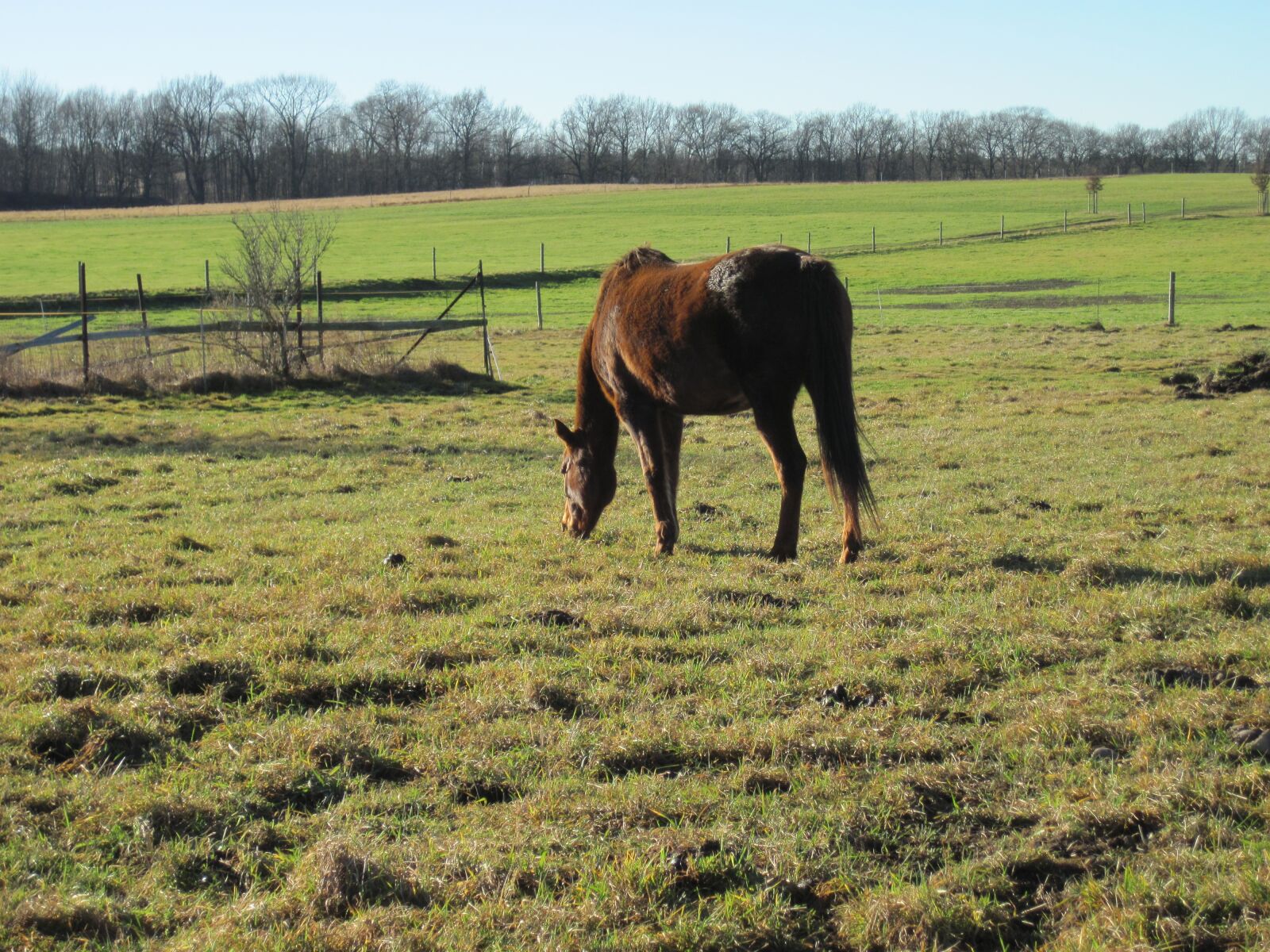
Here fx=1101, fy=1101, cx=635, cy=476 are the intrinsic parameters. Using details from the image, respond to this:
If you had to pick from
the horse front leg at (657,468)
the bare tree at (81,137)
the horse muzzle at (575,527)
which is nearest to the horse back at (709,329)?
the horse front leg at (657,468)

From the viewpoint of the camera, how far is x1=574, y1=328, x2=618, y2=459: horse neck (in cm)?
919

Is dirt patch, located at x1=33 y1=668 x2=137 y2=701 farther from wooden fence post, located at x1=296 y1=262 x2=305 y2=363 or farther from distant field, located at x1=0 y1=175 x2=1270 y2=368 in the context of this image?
distant field, located at x1=0 y1=175 x2=1270 y2=368

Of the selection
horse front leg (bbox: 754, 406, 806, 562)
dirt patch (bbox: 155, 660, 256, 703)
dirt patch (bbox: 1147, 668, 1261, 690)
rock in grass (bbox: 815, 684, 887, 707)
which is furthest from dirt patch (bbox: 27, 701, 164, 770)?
horse front leg (bbox: 754, 406, 806, 562)

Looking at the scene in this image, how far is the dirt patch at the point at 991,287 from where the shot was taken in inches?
1686

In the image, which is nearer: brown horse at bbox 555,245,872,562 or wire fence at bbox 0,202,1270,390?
brown horse at bbox 555,245,872,562

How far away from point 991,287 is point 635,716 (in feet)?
140

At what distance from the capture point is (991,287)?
4409 cm

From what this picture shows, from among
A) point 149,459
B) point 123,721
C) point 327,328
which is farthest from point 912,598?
point 327,328

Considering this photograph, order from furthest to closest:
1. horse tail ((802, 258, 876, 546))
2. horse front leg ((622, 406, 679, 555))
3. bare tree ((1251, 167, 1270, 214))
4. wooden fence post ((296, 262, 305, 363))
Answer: bare tree ((1251, 167, 1270, 214)) < wooden fence post ((296, 262, 305, 363)) < horse front leg ((622, 406, 679, 555)) < horse tail ((802, 258, 876, 546))

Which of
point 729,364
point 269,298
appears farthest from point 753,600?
point 269,298

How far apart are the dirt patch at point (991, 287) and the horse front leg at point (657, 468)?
119 ft

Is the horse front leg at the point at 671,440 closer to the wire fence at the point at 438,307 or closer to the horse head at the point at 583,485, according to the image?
the horse head at the point at 583,485

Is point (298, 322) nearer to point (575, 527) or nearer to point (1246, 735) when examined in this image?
point (575, 527)

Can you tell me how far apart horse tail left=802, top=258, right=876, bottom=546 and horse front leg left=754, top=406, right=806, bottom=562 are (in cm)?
31
